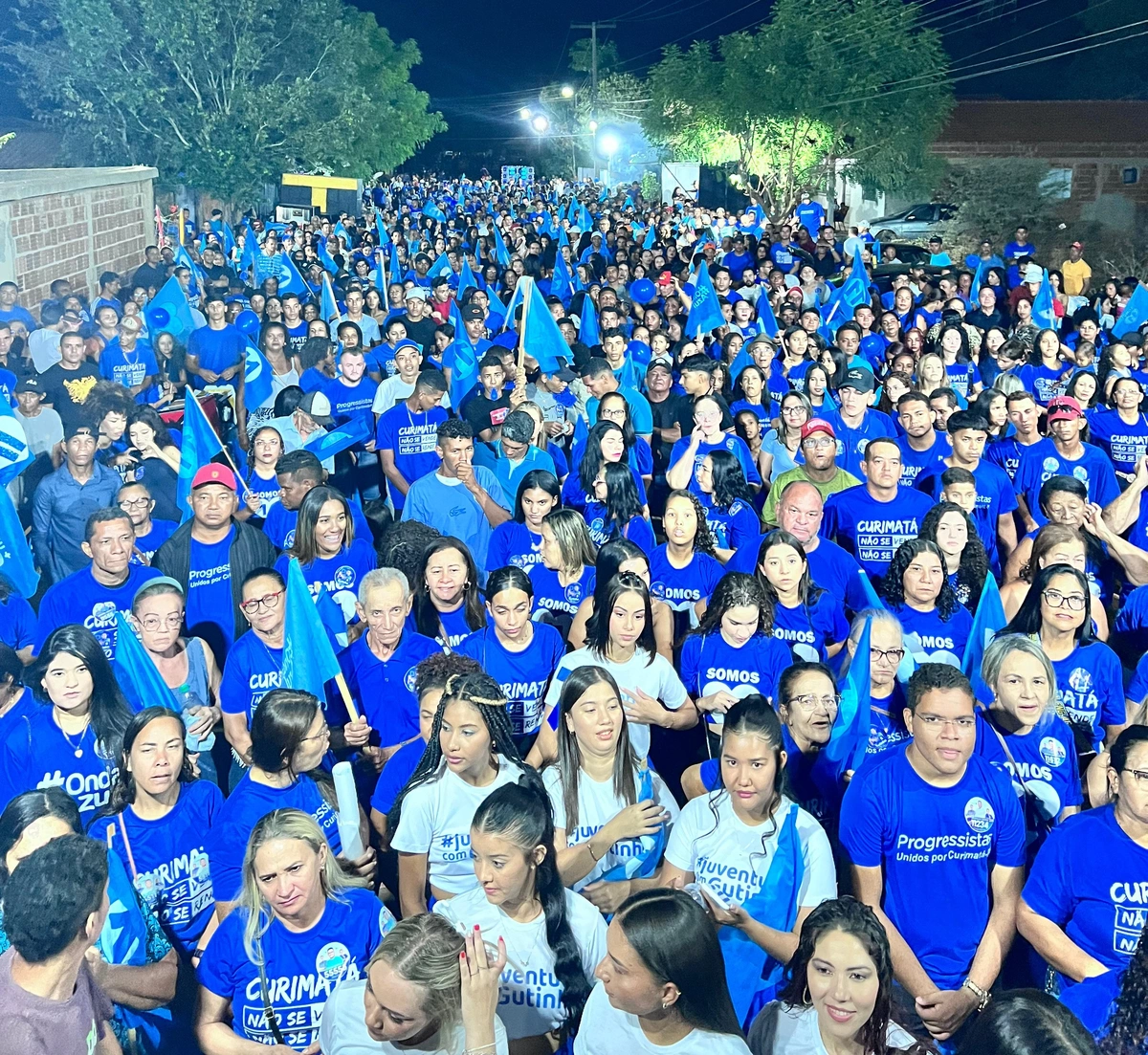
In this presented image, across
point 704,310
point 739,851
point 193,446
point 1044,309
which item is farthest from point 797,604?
point 1044,309

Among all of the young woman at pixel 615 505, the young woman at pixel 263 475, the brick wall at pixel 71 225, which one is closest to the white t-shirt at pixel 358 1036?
the young woman at pixel 615 505

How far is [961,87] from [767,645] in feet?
172

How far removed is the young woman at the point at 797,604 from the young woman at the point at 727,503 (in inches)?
46.0

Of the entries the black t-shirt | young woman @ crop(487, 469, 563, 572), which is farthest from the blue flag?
the black t-shirt

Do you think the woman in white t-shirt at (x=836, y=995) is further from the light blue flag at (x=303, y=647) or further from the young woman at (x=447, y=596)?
the young woman at (x=447, y=596)

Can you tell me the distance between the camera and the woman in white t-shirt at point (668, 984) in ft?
11.3

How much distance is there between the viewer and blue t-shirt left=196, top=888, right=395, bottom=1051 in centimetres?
397

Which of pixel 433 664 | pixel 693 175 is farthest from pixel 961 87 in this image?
pixel 433 664

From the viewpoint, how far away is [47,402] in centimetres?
953

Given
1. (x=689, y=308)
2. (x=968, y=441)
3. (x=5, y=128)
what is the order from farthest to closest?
(x=5, y=128) < (x=689, y=308) < (x=968, y=441)

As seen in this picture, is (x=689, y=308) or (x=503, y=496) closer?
(x=503, y=496)

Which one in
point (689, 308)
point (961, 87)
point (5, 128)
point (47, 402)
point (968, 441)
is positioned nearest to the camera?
point (968, 441)

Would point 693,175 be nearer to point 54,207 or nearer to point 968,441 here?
point 54,207

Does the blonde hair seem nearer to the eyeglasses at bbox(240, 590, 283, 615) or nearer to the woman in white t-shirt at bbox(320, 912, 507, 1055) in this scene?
the woman in white t-shirt at bbox(320, 912, 507, 1055)
